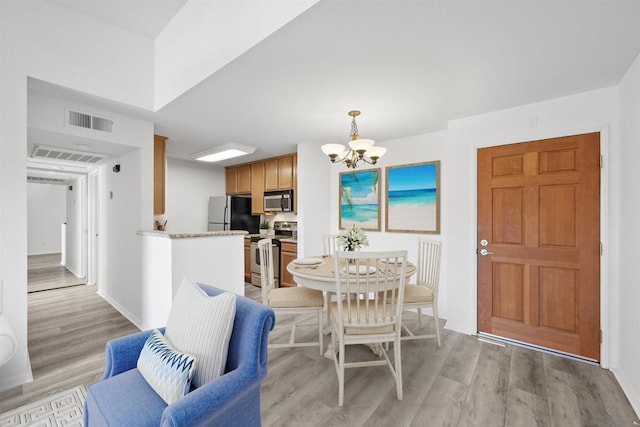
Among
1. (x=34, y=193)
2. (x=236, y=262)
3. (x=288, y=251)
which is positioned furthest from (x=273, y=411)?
(x=34, y=193)

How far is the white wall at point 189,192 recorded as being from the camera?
530 cm

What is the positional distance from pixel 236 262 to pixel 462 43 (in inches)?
107

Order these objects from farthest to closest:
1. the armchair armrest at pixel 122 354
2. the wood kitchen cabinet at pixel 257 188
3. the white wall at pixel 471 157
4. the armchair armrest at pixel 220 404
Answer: the wood kitchen cabinet at pixel 257 188 → the white wall at pixel 471 157 → the armchair armrest at pixel 122 354 → the armchair armrest at pixel 220 404

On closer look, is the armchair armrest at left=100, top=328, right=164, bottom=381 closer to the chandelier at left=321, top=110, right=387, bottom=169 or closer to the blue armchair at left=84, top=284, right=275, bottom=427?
the blue armchair at left=84, top=284, right=275, bottom=427

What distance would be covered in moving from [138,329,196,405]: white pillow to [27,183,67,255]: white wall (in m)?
9.55

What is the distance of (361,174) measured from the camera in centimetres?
432

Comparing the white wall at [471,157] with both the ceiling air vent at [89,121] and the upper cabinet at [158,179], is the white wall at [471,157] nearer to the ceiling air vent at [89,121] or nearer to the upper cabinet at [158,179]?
the upper cabinet at [158,179]

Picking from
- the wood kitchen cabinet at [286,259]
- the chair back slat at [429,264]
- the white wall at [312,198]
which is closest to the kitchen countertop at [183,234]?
the white wall at [312,198]

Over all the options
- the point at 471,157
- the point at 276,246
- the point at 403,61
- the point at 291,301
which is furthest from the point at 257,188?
the point at 403,61

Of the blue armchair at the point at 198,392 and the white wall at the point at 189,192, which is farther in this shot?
the white wall at the point at 189,192

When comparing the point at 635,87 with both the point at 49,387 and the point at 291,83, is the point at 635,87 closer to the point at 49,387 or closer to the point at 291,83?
the point at 291,83

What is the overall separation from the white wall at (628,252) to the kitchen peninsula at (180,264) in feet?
10.6

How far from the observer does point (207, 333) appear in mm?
1253

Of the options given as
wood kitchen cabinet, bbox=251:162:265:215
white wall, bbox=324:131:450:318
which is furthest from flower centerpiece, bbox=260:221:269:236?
A: white wall, bbox=324:131:450:318
